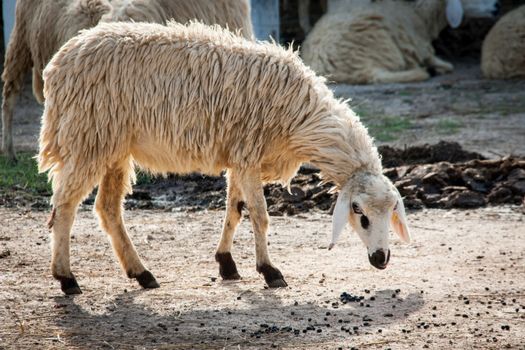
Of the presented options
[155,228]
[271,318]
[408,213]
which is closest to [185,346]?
[271,318]

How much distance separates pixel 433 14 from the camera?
1811 centimetres

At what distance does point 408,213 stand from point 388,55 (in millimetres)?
8364

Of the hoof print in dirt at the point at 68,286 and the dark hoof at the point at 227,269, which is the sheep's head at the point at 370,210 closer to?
the dark hoof at the point at 227,269

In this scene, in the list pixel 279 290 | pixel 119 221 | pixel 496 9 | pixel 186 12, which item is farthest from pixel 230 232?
pixel 496 9

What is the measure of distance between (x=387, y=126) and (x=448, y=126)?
73 centimetres

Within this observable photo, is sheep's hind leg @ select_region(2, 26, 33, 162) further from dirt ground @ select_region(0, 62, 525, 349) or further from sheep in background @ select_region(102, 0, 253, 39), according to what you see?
dirt ground @ select_region(0, 62, 525, 349)

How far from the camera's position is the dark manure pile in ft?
29.7

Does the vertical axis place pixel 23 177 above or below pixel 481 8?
below

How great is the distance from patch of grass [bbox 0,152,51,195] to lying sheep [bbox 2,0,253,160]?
253mm

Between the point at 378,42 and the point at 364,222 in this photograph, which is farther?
the point at 378,42

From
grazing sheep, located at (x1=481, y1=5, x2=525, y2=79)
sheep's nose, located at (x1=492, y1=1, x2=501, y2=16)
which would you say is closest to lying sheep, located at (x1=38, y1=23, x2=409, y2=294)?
grazing sheep, located at (x1=481, y1=5, x2=525, y2=79)

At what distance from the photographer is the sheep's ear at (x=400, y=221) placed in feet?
21.2

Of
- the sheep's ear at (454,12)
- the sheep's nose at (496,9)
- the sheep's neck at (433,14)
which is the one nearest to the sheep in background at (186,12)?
the sheep's ear at (454,12)

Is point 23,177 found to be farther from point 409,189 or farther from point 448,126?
point 448,126
